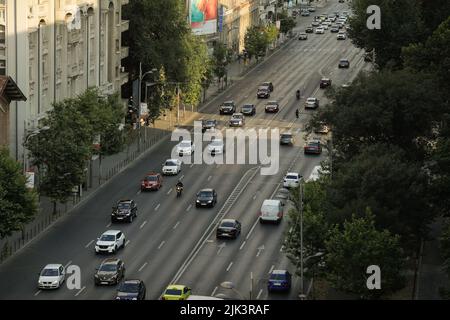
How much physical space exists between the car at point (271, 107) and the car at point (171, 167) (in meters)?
36.6

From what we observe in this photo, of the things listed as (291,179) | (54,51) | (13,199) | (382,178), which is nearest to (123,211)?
(13,199)

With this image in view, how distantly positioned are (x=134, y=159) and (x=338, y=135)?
3155 cm

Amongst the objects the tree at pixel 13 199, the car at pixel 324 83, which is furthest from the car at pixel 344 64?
the tree at pixel 13 199

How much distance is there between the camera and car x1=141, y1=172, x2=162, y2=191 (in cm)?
11781

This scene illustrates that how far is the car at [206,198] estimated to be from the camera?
111688 millimetres

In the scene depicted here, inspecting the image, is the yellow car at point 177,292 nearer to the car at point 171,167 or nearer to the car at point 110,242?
the car at point 110,242

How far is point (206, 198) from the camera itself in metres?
112

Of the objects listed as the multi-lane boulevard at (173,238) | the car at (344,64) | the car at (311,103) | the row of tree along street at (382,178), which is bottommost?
the multi-lane boulevard at (173,238)

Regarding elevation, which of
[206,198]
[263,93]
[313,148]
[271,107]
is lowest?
[206,198]

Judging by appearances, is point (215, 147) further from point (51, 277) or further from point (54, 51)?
point (51, 277)

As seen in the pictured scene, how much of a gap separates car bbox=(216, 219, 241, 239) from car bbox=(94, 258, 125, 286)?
1386cm

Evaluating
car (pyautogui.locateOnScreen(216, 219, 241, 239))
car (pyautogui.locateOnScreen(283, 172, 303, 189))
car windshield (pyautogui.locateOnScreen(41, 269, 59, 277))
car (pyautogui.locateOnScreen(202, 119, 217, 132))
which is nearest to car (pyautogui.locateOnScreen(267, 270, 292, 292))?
car (pyautogui.locateOnScreen(216, 219, 241, 239))

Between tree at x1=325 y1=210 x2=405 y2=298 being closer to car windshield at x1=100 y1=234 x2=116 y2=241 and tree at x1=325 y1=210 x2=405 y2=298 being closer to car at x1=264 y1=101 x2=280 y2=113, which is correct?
car windshield at x1=100 y1=234 x2=116 y2=241

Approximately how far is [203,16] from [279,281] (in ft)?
333
